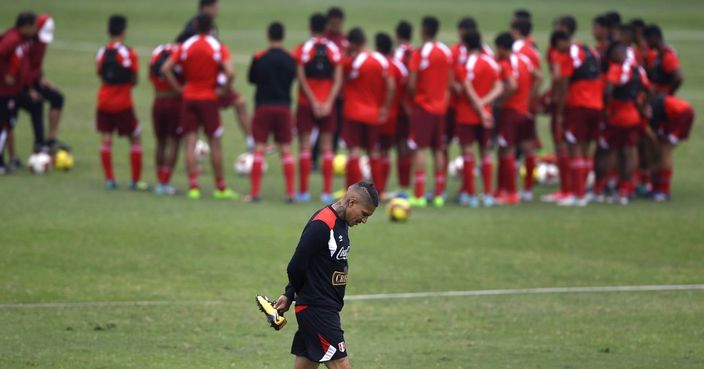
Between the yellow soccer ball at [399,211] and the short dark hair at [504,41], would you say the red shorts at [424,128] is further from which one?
the yellow soccer ball at [399,211]

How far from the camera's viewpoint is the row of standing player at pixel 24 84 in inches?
855

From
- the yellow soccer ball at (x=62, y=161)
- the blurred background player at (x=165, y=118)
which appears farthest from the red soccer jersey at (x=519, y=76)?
the yellow soccer ball at (x=62, y=161)

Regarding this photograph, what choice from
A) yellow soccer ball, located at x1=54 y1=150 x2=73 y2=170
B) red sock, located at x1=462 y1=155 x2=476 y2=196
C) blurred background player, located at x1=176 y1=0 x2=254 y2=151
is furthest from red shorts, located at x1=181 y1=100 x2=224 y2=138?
red sock, located at x1=462 y1=155 x2=476 y2=196

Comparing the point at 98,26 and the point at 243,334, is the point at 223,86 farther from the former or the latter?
the point at 98,26

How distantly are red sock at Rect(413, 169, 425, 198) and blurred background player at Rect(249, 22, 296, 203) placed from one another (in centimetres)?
192

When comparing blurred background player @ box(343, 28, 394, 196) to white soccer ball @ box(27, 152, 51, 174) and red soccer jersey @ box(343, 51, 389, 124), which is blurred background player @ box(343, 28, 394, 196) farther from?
white soccer ball @ box(27, 152, 51, 174)

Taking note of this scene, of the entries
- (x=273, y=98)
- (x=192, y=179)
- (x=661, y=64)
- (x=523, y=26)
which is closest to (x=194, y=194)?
(x=192, y=179)

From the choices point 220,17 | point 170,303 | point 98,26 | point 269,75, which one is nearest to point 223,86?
point 269,75

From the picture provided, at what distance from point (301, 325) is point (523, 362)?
3.12m

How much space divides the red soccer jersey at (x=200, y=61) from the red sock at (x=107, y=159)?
1.75 meters

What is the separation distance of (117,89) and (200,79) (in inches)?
61.1

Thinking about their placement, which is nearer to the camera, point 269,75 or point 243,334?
point 243,334

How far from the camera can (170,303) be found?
14.0m

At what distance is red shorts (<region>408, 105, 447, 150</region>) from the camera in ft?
66.7
